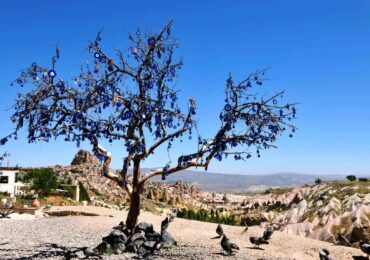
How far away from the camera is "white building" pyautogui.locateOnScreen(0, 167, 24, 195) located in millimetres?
49438

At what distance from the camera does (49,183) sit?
47.7 metres

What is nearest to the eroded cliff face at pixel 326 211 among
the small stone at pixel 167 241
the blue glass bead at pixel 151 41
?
the small stone at pixel 167 241

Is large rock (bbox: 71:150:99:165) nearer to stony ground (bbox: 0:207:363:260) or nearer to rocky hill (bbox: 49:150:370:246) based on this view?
rocky hill (bbox: 49:150:370:246)

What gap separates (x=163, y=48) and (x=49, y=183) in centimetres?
3592

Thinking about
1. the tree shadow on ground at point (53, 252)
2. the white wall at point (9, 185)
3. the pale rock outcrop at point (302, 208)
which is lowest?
the tree shadow on ground at point (53, 252)

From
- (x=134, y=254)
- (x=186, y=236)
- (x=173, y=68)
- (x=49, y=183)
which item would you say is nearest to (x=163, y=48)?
(x=173, y=68)

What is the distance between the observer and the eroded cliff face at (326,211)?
75.2ft

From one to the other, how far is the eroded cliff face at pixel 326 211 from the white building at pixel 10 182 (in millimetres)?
25357

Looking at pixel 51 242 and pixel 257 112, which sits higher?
pixel 257 112

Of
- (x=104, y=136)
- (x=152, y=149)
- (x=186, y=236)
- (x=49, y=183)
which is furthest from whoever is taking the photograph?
(x=49, y=183)

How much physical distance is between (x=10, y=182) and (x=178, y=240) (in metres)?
37.4

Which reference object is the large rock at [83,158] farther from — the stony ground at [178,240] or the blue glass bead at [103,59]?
the blue glass bead at [103,59]

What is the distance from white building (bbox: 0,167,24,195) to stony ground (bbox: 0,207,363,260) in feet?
84.4

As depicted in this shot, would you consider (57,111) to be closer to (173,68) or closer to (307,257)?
(173,68)
